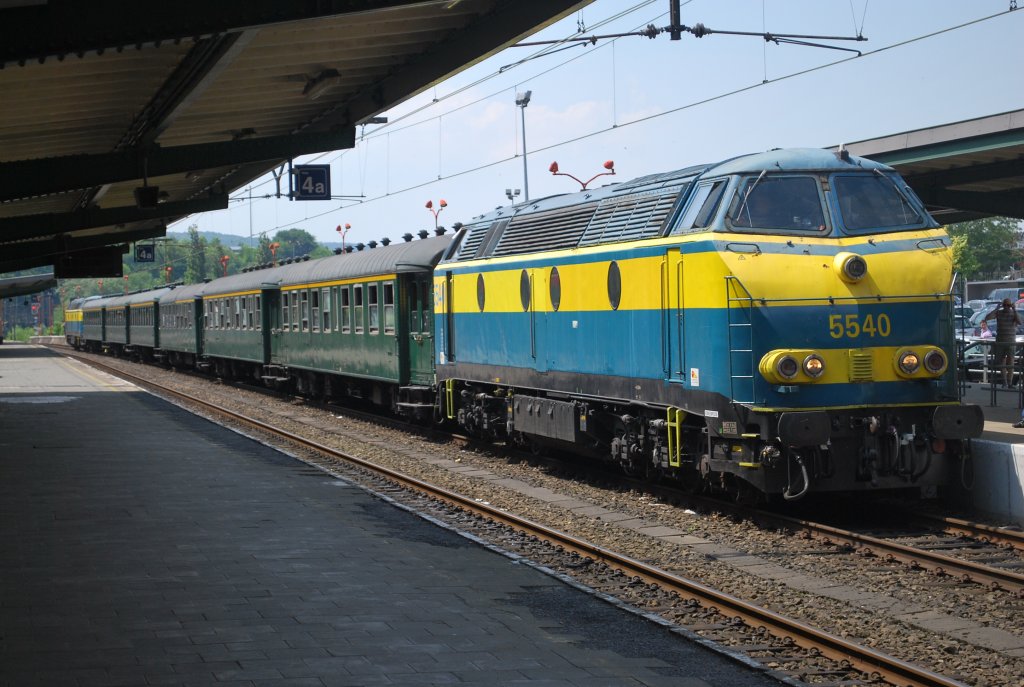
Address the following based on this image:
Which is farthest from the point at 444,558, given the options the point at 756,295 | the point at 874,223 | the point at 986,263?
the point at 986,263

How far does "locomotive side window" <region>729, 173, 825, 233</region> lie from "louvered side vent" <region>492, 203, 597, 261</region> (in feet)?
10.9

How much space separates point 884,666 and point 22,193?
17.1 m

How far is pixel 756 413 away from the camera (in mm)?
12391

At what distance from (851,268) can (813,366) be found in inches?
43.1

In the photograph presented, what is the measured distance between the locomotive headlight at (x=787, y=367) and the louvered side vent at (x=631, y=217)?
2496mm

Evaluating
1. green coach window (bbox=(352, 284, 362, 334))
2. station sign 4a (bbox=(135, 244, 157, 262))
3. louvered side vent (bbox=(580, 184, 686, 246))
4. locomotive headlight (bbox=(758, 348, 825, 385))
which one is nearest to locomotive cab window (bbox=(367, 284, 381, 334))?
green coach window (bbox=(352, 284, 362, 334))

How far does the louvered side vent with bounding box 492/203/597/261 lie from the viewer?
53.6ft

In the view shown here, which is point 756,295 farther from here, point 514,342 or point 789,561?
point 514,342

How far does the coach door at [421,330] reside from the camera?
23375mm

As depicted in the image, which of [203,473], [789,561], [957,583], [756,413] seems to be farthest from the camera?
[203,473]

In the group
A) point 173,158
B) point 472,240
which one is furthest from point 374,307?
point 472,240

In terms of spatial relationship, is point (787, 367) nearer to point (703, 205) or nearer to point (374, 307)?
point (703, 205)

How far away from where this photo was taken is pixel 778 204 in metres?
13.1

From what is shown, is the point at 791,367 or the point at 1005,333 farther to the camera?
the point at 1005,333
